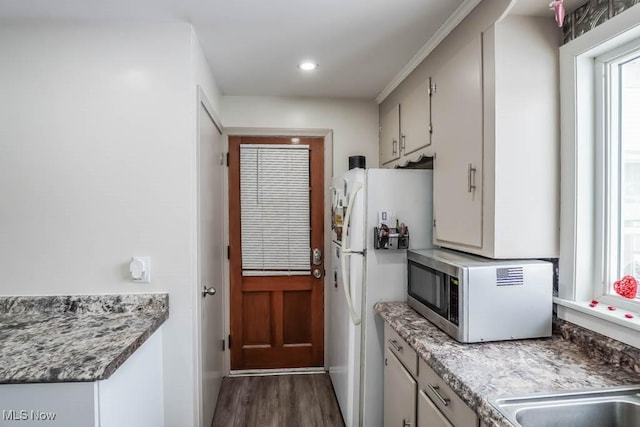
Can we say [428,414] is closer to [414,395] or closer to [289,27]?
[414,395]

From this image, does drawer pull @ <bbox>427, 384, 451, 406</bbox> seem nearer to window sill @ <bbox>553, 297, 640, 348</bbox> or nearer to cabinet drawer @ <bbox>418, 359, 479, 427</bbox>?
cabinet drawer @ <bbox>418, 359, 479, 427</bbox>

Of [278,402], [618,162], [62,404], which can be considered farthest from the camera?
[278,402]

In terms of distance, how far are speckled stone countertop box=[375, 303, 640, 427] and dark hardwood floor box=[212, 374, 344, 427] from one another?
1.31 meters

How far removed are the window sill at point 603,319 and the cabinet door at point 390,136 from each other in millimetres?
1453

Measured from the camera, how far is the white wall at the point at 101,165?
1753 mm

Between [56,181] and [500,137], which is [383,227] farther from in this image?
[56,181]

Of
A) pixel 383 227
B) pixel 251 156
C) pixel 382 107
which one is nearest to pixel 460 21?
pixel 383 227

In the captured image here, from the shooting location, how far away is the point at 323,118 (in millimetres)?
3033

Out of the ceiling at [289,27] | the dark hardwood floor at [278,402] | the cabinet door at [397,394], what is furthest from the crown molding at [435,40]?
the dark hardwood floor at [278,402]

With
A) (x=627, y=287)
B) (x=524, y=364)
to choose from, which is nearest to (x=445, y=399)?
(x=524, y=364)

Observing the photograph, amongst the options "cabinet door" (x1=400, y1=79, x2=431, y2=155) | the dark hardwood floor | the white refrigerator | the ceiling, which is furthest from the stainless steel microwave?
the dark hardwood floor

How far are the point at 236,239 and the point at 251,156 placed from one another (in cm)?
71

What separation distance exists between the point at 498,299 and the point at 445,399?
458mm

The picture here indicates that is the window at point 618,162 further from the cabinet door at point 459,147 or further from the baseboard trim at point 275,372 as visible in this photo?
the baseboard trim at point 275,372
